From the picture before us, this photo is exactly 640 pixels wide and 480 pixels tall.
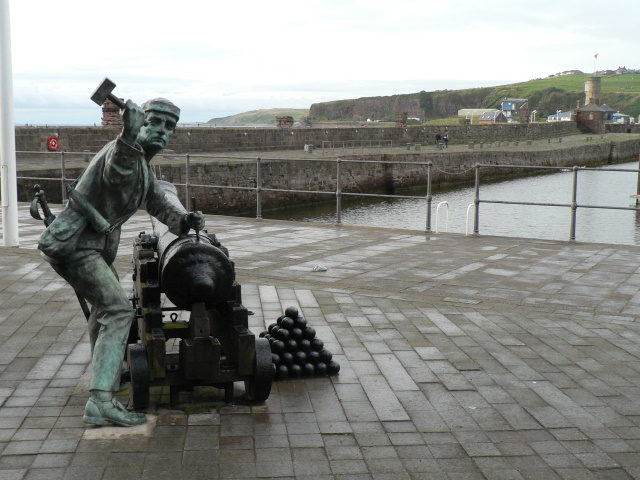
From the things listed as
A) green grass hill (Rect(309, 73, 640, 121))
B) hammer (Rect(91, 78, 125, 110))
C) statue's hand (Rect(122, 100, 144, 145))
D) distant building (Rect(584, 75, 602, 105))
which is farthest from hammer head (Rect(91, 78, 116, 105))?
distant building (Rect(584, 75, 602, 105))

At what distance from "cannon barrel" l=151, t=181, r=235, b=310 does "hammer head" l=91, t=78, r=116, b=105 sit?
0.98 metres

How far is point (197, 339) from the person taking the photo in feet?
15.6

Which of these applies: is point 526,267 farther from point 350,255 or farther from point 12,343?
point 12,343

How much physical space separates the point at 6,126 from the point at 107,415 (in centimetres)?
680

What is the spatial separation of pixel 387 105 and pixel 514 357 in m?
116

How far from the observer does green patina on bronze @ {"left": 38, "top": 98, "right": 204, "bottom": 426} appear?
4523mm

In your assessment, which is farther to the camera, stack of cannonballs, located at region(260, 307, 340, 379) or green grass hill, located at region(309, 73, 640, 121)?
green grass hill, located at region(309, 73, 640, 121)

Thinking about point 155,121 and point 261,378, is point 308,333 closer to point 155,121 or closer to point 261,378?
point 261,378

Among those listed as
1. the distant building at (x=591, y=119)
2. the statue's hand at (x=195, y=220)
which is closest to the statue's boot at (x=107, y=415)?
the statue's hand at (x=195, y=220)

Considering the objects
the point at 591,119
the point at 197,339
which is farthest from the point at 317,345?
the point at 591,119

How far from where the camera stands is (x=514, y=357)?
602 cm

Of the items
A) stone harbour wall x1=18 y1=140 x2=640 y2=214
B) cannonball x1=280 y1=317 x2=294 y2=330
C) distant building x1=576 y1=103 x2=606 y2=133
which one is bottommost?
stone harbour wall x1=18 y1=140 x2=640 y2=214

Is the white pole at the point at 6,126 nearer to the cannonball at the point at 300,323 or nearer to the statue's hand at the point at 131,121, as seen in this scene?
the cannonball at the point at 300,323

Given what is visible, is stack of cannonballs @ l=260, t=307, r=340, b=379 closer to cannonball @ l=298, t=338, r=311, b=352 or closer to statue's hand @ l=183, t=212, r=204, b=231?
cannonball @ l=298, t=338, r=311, b=352
